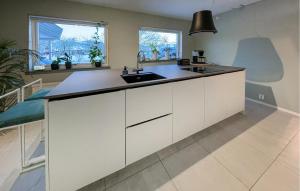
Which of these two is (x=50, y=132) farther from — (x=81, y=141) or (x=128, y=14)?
(x=128, y=14)

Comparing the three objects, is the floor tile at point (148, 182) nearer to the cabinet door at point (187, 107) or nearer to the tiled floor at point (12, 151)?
the cabinet door at point (187, 107)

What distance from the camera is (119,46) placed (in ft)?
13.0

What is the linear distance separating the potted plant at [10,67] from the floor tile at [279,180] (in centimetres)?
330

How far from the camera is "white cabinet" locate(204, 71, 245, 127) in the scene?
2.24 metres

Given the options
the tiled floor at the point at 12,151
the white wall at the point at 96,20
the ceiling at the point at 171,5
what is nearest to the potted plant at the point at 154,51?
the white wall at the point at 96,20

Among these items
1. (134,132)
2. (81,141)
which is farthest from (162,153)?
(81,141)

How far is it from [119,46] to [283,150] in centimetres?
367

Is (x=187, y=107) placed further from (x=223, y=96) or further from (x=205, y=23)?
(x=205, y=23)

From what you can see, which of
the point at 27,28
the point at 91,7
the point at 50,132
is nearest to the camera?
the point at 50,132

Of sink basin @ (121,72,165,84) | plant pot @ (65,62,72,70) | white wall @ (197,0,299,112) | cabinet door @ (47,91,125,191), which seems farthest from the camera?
plant pot @ (65,62,72,70)

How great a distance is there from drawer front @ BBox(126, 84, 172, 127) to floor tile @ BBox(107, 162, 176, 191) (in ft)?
1.74

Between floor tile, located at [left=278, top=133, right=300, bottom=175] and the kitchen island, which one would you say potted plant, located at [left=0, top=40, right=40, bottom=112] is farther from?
floor tile, located at [left=278, top=133, right=300, bottom=175]

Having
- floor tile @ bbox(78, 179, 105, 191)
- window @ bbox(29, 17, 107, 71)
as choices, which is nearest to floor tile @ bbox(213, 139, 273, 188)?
floor tile @ bbox(78, 179, 105, 191)

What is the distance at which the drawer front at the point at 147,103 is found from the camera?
4.87 feet
